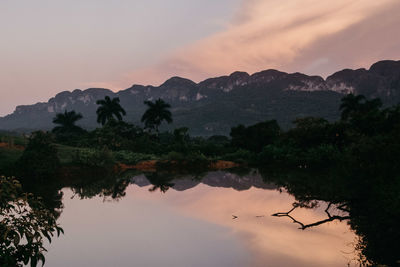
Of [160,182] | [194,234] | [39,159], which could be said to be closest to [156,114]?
[39,159]

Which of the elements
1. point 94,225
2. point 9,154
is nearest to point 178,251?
point 94,225

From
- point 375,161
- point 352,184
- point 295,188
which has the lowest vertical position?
point 295,188

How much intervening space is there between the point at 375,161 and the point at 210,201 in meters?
11.1

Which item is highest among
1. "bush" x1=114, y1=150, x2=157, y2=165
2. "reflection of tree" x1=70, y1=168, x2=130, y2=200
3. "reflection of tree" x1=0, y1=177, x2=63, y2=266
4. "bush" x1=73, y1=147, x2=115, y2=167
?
"reflection of tree" x1=0, y1=177, x2=63, y2=266

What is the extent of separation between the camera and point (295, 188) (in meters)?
27.2

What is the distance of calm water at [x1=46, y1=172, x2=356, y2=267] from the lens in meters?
11.8

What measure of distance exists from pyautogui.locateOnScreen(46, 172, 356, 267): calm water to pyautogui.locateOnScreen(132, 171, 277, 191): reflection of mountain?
4186 mm

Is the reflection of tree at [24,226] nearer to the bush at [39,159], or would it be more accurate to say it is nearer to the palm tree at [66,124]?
the bush at [39,159]

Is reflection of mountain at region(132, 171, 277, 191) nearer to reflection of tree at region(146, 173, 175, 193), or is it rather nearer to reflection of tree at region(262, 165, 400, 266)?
reflection of tree at region(146, 173, 175, 193)

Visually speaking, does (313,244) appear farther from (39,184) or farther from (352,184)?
(39,184)

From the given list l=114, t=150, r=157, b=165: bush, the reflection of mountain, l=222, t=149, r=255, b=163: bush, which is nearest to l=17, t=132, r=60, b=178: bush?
the reflection of mountain

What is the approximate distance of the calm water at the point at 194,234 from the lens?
1180 cm

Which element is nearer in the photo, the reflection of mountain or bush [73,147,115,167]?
the reflection of mountain

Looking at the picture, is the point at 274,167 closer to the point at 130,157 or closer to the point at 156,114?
the point at 130,157
